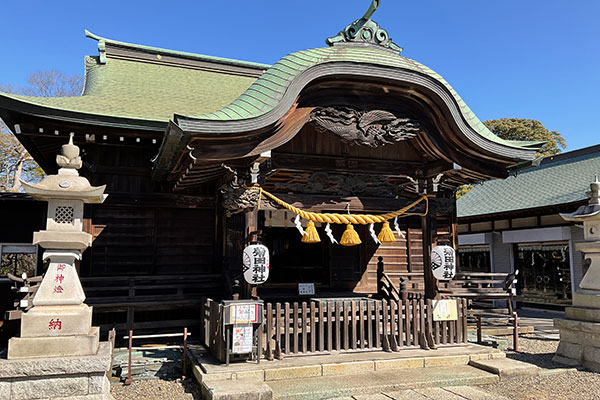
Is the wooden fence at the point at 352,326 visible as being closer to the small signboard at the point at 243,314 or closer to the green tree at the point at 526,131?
the small signboard at the point at 243,314

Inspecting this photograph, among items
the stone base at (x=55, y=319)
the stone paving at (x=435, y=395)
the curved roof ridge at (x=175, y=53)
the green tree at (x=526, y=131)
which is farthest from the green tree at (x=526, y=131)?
the stone base at (x=55, y=319)

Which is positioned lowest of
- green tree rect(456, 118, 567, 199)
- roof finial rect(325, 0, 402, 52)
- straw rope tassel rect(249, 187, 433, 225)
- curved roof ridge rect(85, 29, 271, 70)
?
straw rope tassel rect(249, 187, 433, 225)

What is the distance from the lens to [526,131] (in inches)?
1457

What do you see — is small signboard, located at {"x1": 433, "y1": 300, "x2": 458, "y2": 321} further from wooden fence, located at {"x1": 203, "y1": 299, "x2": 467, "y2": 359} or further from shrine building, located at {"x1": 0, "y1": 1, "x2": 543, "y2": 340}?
shrine building, located at {"x1": 0, "y1": 1, "x2": 543, "y2": 340}

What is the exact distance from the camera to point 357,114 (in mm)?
7984

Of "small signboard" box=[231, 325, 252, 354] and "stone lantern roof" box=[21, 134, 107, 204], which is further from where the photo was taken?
"small signboard" box=[231, 325, 252, 354]

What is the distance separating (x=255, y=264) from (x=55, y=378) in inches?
127

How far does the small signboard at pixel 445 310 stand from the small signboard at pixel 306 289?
417 centimetres

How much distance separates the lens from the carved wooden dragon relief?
7.90 metres

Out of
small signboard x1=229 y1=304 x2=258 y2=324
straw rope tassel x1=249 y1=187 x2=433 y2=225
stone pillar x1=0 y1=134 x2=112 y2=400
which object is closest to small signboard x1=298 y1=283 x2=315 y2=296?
straw rope tassel x1=249 y1=187 x2=433 y2=225

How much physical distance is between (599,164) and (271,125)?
637 inches

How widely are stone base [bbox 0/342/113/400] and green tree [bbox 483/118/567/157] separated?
123 feet

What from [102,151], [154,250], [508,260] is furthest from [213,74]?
[508,260]

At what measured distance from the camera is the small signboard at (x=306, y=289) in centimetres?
1181
